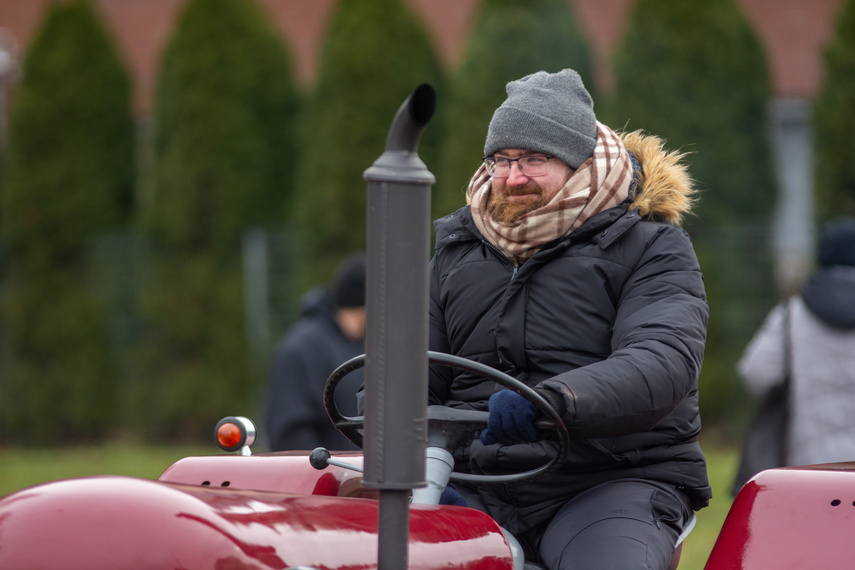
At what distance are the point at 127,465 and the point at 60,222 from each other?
3.33 m

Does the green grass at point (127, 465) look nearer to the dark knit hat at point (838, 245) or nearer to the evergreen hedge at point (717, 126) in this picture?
the evergreen hedge at point (717, 126)

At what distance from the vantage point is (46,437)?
12.4m

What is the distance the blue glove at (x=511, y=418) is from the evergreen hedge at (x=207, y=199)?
9671mm

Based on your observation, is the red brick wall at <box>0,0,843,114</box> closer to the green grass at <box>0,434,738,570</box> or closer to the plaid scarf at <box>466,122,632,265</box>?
the green grass at <box>0,434,738,570</box>

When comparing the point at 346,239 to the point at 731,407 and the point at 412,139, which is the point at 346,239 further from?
the point at 412,139

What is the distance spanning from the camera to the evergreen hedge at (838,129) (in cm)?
973

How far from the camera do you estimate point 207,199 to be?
38.8ft

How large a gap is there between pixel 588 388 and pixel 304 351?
152 inches

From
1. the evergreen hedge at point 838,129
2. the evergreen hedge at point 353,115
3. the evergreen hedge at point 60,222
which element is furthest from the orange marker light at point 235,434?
the evergreen hedge at point 60,222

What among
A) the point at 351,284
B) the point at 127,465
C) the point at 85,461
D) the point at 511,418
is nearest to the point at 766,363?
the point at 351,284

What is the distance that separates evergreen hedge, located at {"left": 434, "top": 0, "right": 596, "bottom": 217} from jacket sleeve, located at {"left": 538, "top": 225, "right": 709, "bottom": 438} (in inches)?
318

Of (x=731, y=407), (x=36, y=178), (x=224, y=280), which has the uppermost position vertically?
(x=36, y=178)

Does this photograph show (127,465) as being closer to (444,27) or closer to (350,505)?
(444,27)

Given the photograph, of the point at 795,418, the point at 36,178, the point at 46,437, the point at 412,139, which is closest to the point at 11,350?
the point at 46,437
